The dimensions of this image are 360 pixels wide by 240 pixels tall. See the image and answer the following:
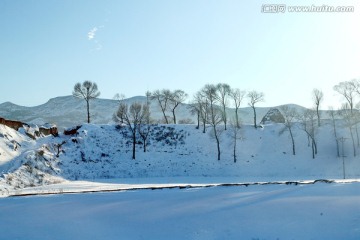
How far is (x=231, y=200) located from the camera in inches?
754

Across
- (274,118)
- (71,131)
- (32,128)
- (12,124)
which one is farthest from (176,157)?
(274,118)

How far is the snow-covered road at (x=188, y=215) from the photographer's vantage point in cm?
1505

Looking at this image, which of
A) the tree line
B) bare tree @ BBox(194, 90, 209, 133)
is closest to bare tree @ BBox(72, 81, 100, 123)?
the tree line

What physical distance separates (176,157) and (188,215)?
4164cm

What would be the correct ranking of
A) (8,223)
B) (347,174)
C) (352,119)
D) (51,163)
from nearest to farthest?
(8,223) < (51,163) < (347,174) < (352,119)

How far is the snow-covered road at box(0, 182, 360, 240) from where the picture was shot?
15.1 metres

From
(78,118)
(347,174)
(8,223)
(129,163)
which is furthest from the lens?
(78,118)

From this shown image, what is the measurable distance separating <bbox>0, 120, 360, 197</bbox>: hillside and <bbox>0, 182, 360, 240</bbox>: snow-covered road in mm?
23127

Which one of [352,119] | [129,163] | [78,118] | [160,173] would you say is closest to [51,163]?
[129,163]

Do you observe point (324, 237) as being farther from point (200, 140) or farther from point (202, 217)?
point (200, 140)

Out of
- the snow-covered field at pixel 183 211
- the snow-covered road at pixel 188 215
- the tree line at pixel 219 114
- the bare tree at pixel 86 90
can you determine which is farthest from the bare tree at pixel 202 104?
the snow-covered road at pixel 188 215

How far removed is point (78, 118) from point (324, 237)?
177 metres

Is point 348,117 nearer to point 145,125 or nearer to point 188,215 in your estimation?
point 145,125

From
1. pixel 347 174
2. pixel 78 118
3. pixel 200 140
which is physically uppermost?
pixel 78 118
